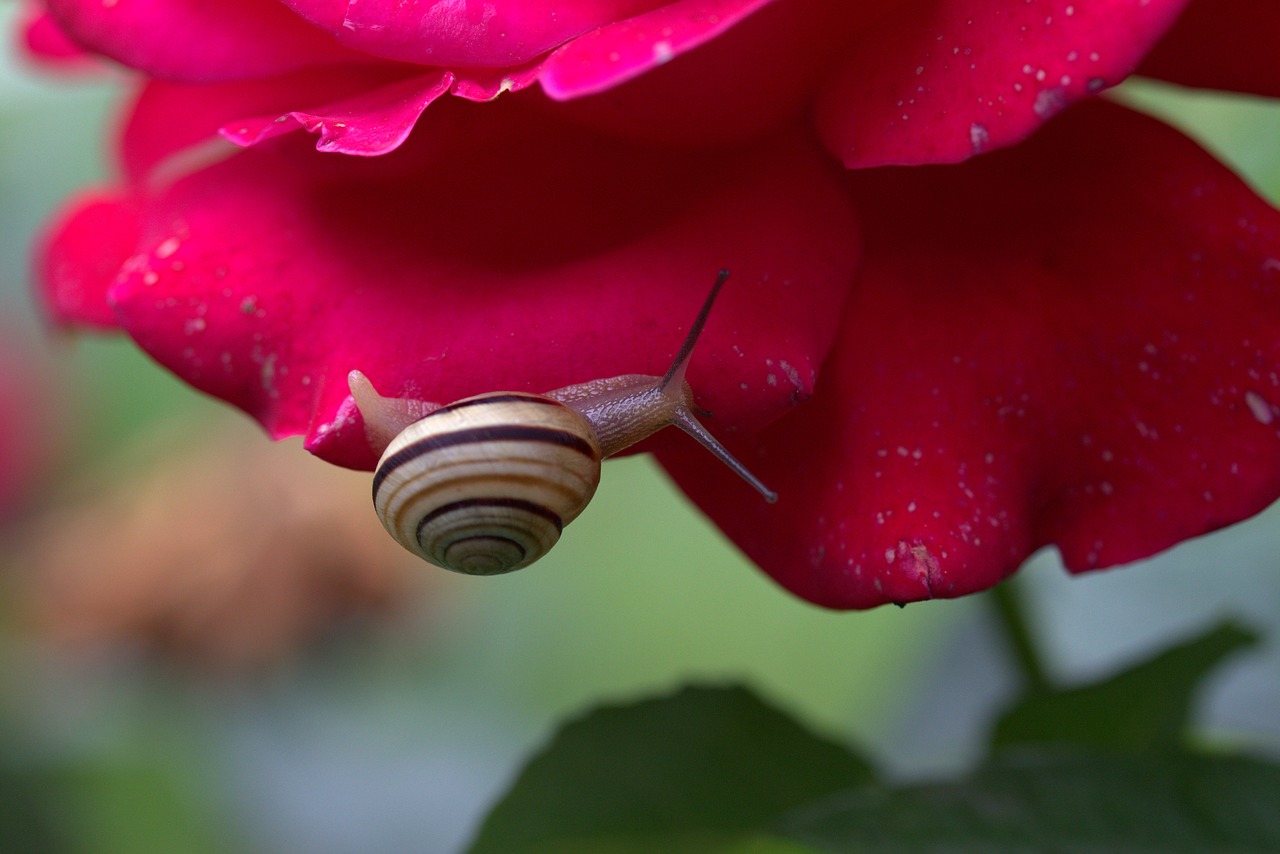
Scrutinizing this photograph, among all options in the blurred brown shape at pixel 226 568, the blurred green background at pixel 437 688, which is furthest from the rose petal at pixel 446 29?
the blurred brown shape at pixel 226 568

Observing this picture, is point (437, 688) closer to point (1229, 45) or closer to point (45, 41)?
point (45, 41)

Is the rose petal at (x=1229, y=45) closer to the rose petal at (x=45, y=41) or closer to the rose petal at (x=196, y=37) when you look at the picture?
the rose petal at (x=196, y=37)

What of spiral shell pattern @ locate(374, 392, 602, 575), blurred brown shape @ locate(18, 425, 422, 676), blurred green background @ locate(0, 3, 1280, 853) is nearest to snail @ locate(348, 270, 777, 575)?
spiral shell pattern @ locate(374, 392, 602, 575)

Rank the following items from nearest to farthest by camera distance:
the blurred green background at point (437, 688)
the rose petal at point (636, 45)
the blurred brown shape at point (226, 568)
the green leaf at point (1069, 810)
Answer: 1. the rose petal at point (636, 45)
2. the green leaf at point (1069, 810)
3. the blurred green background at point (437, 688)
4. the blurred brown shape at point (226, 568)

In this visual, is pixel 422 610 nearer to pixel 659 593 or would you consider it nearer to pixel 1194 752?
pixel 659 593

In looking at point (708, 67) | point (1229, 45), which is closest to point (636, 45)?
point (708, 67)

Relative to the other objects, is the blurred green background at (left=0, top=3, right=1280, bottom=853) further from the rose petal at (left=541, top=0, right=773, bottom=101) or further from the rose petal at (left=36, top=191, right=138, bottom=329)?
the rose petal at (left=541, top=0, right=773, bottom=101)
